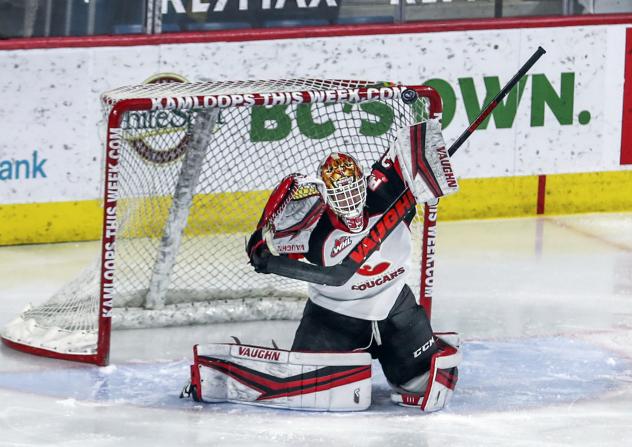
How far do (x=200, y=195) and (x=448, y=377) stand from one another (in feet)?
5.74

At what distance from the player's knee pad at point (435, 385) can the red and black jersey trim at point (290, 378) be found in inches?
Result: 8.2

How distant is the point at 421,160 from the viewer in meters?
5.72

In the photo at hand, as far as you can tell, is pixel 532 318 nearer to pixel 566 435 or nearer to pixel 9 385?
pixel 566 435

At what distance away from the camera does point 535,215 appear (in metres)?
8.73

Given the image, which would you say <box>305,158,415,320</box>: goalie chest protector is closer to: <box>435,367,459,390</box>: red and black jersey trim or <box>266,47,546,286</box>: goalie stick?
<box>266,47,546,286</box>: goalie stick

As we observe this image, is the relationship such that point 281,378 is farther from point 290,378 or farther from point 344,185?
point 344,185

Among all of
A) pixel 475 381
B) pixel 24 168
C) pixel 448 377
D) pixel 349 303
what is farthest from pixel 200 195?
pixel 448 377

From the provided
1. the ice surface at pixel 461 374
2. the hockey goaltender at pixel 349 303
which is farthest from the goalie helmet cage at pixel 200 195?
the hockey goaltender at pixel 349 303

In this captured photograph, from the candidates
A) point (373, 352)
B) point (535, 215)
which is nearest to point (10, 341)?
point (373, 352)

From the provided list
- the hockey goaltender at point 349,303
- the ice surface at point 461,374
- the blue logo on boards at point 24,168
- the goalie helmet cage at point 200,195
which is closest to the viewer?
the ice surface at point 461,374

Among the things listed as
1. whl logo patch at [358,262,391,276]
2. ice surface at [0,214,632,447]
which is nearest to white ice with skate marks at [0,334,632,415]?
ice surface at [0,214,632,447]

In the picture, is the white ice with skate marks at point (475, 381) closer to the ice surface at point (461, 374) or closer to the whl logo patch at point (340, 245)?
the ice surface at point (461, 374)

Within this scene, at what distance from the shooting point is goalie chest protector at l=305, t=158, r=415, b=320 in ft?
18.6

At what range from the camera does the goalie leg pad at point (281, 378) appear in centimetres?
562
